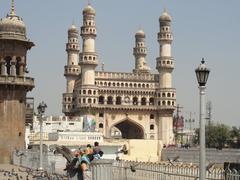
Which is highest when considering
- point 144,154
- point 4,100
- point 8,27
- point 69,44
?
point 69,44

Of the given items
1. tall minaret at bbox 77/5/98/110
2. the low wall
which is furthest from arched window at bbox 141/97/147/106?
the low wall

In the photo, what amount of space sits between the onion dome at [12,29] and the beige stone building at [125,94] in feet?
115

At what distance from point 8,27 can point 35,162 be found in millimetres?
9058

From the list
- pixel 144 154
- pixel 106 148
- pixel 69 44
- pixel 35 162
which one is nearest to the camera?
pixel 35 162

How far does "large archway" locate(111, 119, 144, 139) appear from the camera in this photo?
67.4 metres

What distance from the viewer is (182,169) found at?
37.1 ft

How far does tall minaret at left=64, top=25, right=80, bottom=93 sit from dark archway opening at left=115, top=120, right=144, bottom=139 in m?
8.19

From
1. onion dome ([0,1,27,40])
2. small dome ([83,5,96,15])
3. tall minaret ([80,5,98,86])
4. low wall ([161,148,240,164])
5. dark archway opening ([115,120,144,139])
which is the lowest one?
low wall ([161,148,240,164])

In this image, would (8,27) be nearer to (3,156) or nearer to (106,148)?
(3,156)

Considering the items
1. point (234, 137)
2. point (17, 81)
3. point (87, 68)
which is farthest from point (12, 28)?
point (234, 137)

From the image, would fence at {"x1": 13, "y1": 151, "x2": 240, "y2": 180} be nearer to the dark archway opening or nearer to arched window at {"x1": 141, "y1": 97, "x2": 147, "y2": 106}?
the dark archway opening

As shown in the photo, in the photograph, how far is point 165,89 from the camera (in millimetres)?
66750

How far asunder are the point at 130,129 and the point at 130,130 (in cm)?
19

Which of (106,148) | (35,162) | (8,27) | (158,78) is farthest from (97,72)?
(35,162)
